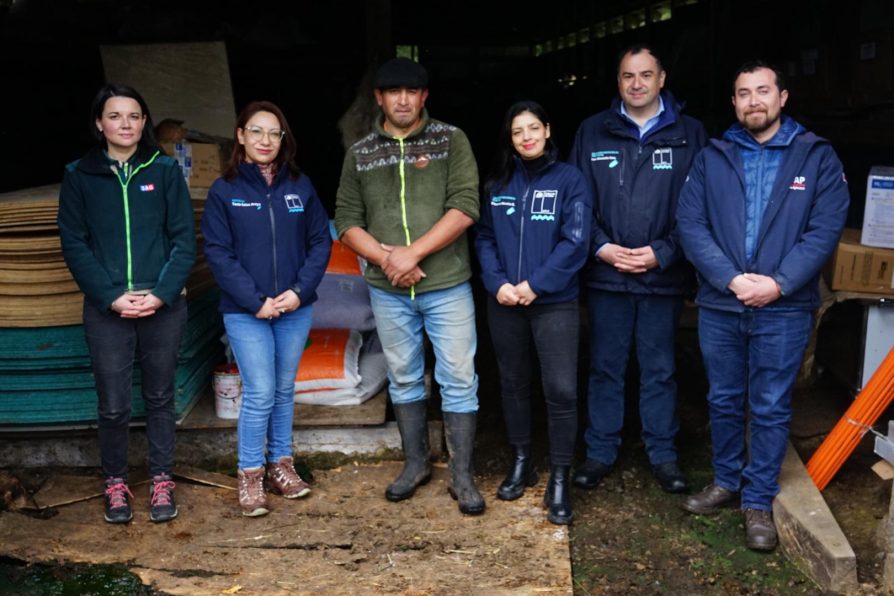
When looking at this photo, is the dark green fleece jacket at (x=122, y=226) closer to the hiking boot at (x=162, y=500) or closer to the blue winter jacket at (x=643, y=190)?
the hiking boot at (x=162, y=500)

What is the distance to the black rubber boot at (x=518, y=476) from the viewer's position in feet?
14.2

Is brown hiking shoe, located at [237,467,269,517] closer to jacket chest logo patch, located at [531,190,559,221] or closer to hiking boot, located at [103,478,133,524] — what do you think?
hiking boot, located at [103,478,133,524]

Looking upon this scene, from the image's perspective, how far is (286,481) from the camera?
441 centimetres

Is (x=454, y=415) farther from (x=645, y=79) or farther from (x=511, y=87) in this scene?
(x=511, y=87)

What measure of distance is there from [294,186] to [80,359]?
1.45 meters

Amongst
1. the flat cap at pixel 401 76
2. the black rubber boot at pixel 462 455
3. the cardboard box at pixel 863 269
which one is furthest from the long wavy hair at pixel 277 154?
the cardboard box at pixel 863 269

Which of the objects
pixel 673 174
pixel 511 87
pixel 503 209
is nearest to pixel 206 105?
pixel 503 209

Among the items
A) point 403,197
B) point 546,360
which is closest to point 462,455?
point 546,360

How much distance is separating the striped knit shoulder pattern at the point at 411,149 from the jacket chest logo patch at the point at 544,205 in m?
0.44

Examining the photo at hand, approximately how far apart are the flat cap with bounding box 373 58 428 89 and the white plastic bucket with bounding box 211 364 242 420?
5.52 ft

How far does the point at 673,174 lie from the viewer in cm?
411

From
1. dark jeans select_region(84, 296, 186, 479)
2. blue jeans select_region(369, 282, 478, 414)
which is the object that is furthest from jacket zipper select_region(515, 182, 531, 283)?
dark jeans select_region(84, 296, 186, 479)

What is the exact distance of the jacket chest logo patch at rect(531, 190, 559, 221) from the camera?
13.1ft

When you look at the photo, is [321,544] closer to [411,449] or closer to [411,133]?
[411,449]
